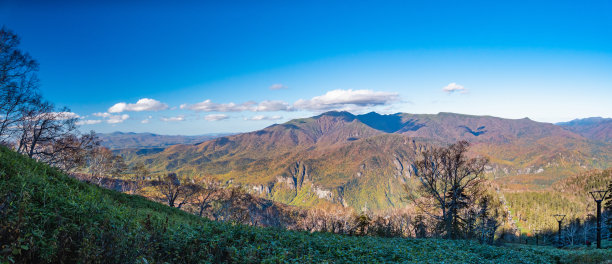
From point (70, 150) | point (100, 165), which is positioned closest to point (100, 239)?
point (70, 150)

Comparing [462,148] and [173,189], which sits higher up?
[462,148]

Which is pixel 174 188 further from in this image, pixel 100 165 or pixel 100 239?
pixel 100 239

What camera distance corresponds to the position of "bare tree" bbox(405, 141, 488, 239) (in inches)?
1132

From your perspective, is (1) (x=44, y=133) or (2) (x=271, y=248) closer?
(2) (x=271, y=248)

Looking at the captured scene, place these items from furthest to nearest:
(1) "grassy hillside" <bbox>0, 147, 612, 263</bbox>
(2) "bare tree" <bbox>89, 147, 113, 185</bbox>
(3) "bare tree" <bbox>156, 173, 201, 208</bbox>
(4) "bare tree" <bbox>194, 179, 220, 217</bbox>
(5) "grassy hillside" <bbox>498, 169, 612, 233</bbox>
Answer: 1. (5) "grassy hillside" <bbox>498, 169, 612, 233</bbox>
2. (4) "bare tree" <bbox>194, 179, 220, 217</bbox>
3. (3) "bare tree" <bbox>156, 173, 201, 208</bbox>
4. (2) "bare tree" <bbox>89, 147, 113, 185</bbox>
5. (1) "grassy hillside" <bbox>0, 147, 612, 263</bbox>

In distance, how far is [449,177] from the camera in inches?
1173

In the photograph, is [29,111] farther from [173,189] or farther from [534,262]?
[534,262]

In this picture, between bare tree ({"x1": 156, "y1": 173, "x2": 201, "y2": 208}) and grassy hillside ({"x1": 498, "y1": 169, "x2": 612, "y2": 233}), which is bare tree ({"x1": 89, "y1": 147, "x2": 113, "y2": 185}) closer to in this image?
bare tree ({"x1": 156, "y1": 173, "x2": 201, "y2": 208})

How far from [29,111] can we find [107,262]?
3601cm

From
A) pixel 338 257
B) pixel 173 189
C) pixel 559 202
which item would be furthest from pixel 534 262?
pixel 559 202

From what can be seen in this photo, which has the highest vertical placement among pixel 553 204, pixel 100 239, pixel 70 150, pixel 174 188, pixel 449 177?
pixel 100 239

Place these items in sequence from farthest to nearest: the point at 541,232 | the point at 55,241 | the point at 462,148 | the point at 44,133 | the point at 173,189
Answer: the point at 541,232
the point at 173,189
the point at 44,133
the point at 462,148
the point at 55,241

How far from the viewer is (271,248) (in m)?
9.21

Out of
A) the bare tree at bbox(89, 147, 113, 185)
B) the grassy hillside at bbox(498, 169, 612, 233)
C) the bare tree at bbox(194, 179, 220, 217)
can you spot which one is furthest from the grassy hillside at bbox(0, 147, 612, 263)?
the grassy hillside at bbox(498, 169, 612, 233)
